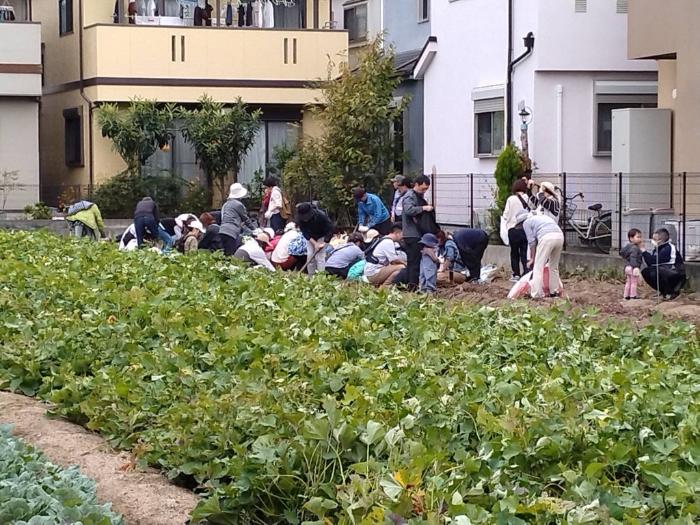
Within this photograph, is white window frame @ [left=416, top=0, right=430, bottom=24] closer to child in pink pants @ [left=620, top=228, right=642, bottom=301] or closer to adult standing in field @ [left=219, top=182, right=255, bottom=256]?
adult standing in field @ [left=219, top=182, right=255, bottom=256]

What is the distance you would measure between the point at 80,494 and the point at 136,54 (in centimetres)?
2830

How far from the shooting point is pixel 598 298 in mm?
17984

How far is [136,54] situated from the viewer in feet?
108

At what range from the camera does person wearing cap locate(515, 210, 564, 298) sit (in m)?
17.4

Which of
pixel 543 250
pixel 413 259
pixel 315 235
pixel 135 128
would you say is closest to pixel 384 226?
pixel 315 235

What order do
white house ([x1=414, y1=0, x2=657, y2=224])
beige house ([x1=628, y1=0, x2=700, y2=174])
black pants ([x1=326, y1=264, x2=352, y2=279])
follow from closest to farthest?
black pants ([x1=326, y1=264, x2=352, y2=279]), beige house ([x1=628, y1=0, x2=700, y2=174]), white house ([x1=414, y1=0, x2=657, y2=224])

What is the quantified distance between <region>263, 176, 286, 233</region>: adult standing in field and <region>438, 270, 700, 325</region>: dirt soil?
5.13 meters

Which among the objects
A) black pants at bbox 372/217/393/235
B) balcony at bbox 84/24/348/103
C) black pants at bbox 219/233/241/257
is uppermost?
balcony at bbox 84/24/348/103

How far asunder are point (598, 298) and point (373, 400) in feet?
39.5

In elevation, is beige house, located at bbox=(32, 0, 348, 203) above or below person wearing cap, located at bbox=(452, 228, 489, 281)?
above

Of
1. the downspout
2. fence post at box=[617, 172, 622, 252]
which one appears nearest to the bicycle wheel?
fence post at box=[617, 172, 622, 252]

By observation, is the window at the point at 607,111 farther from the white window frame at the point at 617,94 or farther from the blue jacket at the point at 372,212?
the blue jacket at the point at 372,212

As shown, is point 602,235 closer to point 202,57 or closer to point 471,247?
point 471,247

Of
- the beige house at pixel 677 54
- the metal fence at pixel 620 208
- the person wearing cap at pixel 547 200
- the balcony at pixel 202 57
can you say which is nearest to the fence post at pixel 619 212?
the metal fence at pixel 620 208
